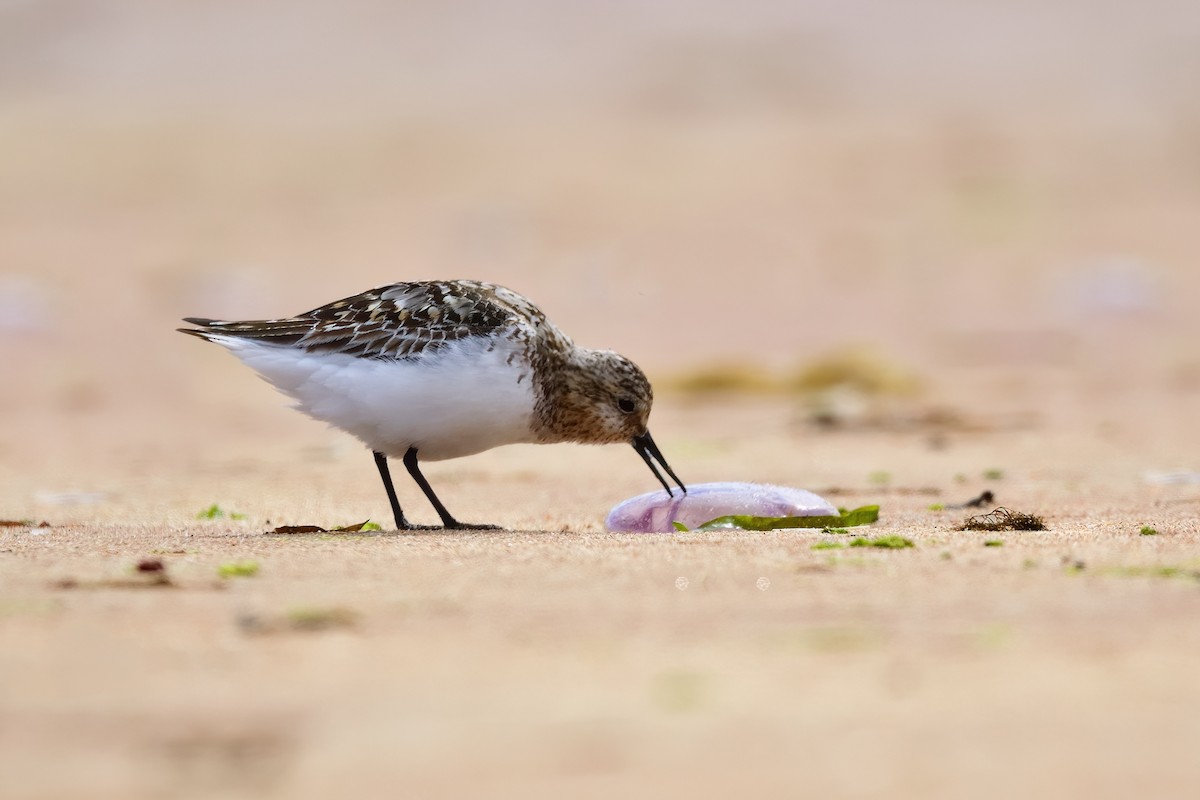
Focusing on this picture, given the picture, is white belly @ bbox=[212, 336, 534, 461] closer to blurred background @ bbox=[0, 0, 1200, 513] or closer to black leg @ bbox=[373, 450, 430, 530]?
black leg @ bbox=[373, 450, 430, 530]

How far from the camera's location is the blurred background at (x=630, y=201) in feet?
42.6

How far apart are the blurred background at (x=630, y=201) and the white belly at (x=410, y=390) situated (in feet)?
7.81

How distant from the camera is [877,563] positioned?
442cm

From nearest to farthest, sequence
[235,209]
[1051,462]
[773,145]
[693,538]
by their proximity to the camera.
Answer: [693,538]
[1051,462]
[235,209]
[773,145]

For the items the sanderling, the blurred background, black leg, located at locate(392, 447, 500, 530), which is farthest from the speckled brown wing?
the blurred background

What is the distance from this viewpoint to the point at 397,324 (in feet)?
18.8

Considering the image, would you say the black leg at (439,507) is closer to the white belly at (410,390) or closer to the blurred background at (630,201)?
the white belly at (410,390)

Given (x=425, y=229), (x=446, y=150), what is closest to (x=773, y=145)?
(x=446, y=150)

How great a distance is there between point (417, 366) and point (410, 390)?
0.09 metres

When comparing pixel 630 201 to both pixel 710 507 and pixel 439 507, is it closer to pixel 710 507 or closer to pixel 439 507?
pixel 439 507

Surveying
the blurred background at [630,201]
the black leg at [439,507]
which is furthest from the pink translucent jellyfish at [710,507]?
the blurred background at [630,201]

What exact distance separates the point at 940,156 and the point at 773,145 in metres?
2.79

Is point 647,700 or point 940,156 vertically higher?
point 940,156

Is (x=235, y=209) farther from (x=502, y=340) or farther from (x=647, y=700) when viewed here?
(x=647, y=700)
